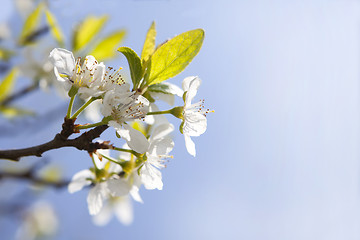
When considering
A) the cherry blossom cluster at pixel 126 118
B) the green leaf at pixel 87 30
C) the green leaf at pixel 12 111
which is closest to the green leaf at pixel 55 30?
the green leaf at pixel 87 30

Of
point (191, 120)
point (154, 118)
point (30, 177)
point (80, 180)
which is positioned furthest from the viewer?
point (30, 177)

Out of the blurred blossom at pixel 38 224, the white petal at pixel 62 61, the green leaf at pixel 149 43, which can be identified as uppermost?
the green leaf at pixel 149 43

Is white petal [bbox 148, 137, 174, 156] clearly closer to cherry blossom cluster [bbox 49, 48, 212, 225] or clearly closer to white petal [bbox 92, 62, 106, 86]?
cherry blossom cluster [bbox 49, 48, 212, 225]

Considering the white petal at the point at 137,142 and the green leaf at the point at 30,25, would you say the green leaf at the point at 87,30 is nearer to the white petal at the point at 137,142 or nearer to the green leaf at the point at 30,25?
the green leaf at the point at 30,25

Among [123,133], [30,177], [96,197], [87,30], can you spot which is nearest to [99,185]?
[96,197]

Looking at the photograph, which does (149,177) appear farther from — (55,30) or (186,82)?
(55,30)

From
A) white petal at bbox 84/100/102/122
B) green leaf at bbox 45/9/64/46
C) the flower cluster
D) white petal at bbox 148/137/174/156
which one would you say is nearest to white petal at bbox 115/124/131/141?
the flower cluster
